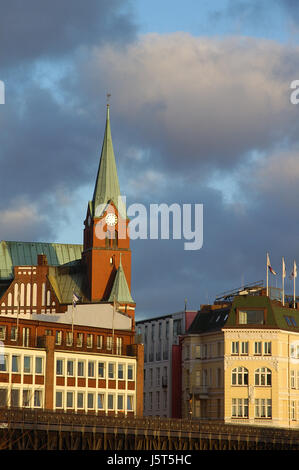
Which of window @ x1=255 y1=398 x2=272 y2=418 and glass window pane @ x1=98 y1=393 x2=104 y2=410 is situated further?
window @ x1=255 y1=398 x2=272 y2=418

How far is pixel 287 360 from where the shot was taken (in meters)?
160

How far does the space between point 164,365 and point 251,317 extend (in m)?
22.8

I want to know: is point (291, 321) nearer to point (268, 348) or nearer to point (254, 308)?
point (254, 308)

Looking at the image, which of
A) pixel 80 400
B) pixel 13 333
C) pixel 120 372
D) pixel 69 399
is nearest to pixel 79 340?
pixel 120 372

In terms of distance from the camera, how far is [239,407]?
157 m

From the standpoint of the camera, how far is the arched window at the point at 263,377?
158125 millimetres

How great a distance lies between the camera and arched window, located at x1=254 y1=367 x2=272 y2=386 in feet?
519

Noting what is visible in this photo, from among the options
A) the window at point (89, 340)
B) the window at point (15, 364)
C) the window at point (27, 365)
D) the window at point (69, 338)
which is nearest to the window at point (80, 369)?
the window at point (69, 338)

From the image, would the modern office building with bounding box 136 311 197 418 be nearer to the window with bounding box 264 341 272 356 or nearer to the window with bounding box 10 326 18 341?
the window with bounding box 264 341 272 356

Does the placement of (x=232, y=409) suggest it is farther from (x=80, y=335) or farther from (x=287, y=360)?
(x=80, y=335)

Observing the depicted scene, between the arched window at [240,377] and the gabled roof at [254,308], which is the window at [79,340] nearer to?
the gabled roof at [254,308]

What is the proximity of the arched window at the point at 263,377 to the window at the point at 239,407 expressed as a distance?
2.98 meters

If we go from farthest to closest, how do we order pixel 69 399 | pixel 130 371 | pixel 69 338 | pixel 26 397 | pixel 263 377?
pixel 263 377 → pixel 130 371 → pixel 69 338 → pixel 69 399 → pixel 26 397

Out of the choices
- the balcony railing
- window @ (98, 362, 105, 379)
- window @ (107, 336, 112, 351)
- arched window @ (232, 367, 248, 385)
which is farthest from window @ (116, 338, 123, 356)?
arched window @ (232, 367, 248, 385)
